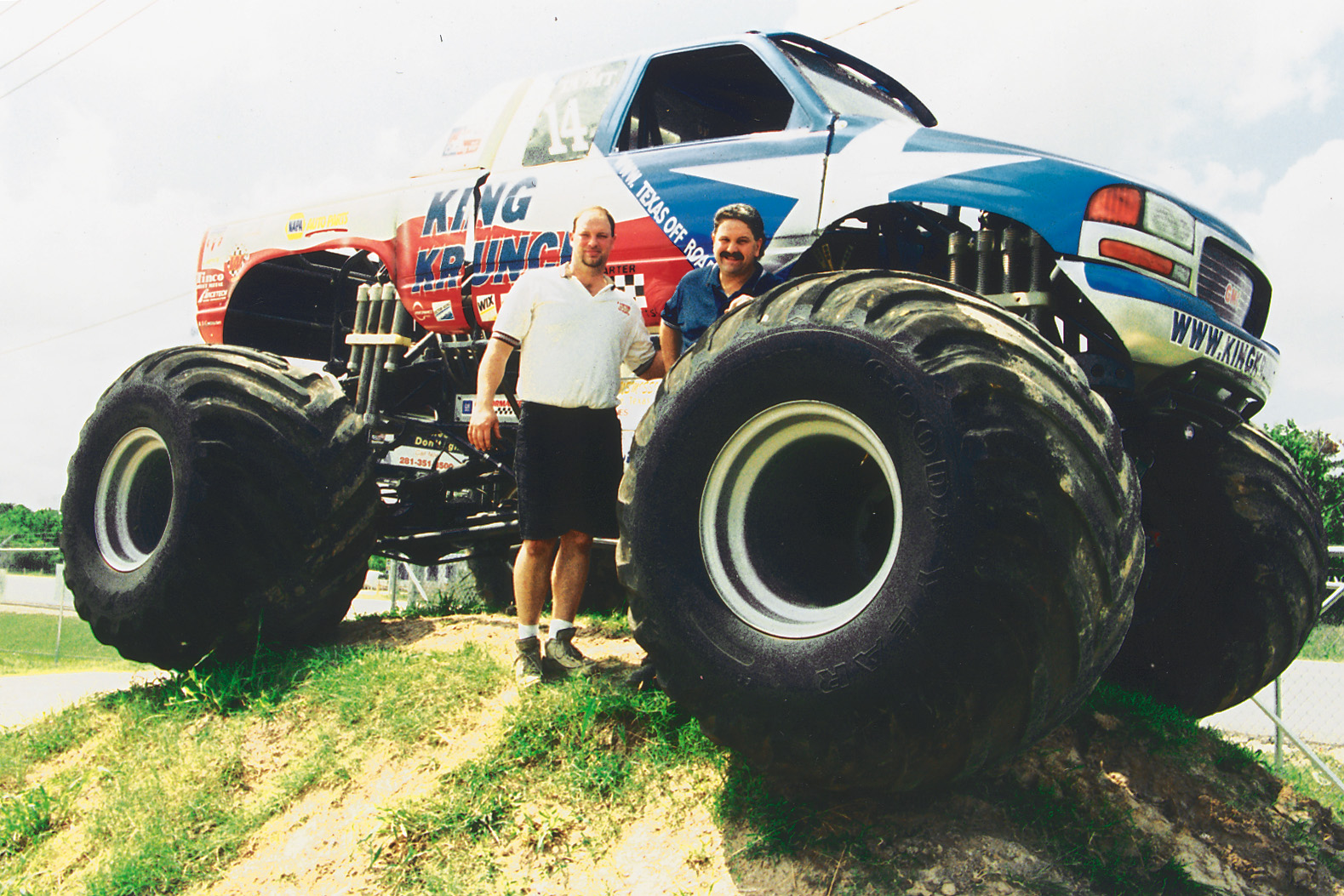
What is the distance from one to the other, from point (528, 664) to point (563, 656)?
0.45 feet

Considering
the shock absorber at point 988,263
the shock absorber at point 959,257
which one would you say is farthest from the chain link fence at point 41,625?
the shock absorber at point 988,263

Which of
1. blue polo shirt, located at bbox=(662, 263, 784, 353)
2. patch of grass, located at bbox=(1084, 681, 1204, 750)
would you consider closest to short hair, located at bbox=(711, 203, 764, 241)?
blue polo shirt, located at bbox=(662, 263, 784, 353)

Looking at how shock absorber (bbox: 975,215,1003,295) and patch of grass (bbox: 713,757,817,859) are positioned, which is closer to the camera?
patch of grass (bbox: 713,757,817,859)

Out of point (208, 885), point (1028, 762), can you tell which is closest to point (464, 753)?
point (208, 885)

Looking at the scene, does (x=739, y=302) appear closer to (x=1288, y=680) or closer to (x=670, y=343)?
(x=670, y=343)

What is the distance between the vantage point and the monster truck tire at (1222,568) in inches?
163

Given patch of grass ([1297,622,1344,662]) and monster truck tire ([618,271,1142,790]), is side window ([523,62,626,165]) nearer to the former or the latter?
monster truck tire ([618,271,1142,790])

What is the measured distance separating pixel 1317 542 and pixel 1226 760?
1.01 metres

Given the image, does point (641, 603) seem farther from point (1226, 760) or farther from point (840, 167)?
point (1226, 760)

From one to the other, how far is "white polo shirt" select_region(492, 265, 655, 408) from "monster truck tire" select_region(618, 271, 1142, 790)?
34.8 inches

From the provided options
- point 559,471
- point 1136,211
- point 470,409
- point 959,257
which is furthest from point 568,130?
point 1136,211

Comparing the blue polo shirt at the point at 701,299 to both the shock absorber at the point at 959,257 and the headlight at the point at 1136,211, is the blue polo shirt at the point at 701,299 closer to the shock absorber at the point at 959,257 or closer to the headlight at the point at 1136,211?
the shock absorber at the point at 959,257

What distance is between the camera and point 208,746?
157 inches

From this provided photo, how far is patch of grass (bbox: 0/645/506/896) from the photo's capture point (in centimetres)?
348
